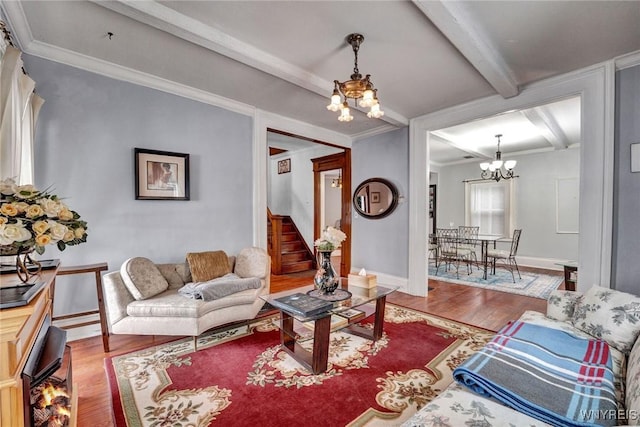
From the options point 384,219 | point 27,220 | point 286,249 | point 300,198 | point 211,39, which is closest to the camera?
point 27,220

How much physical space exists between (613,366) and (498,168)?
4.92m

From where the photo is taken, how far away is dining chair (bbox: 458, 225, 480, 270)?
229 inches

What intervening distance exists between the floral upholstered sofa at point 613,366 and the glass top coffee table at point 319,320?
0.92 m

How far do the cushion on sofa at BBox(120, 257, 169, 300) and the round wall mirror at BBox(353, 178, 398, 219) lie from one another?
10.5ft

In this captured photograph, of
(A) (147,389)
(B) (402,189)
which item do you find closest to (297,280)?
(B) (402,189)

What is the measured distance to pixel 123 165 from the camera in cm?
280

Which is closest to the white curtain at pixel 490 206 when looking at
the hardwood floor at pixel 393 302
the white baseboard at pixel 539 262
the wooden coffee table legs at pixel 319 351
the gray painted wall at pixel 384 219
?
the white baseboard at pixel 539 262

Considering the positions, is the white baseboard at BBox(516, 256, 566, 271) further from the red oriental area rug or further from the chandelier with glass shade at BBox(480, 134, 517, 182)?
the red oriental area rug

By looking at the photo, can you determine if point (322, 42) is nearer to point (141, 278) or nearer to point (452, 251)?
point (141, 278)

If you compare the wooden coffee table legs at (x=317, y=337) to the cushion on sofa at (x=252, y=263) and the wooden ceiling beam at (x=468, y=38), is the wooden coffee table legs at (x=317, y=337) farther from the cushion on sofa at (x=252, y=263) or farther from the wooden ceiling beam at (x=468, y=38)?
the wooden ceiling beam at (x=468, y=38)

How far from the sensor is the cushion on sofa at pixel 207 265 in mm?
2904

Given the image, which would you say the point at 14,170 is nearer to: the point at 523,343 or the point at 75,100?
Result: the point at 75,100

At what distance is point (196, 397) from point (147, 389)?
0.37m

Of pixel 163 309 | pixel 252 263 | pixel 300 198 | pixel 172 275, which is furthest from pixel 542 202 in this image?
pixel 163 309
